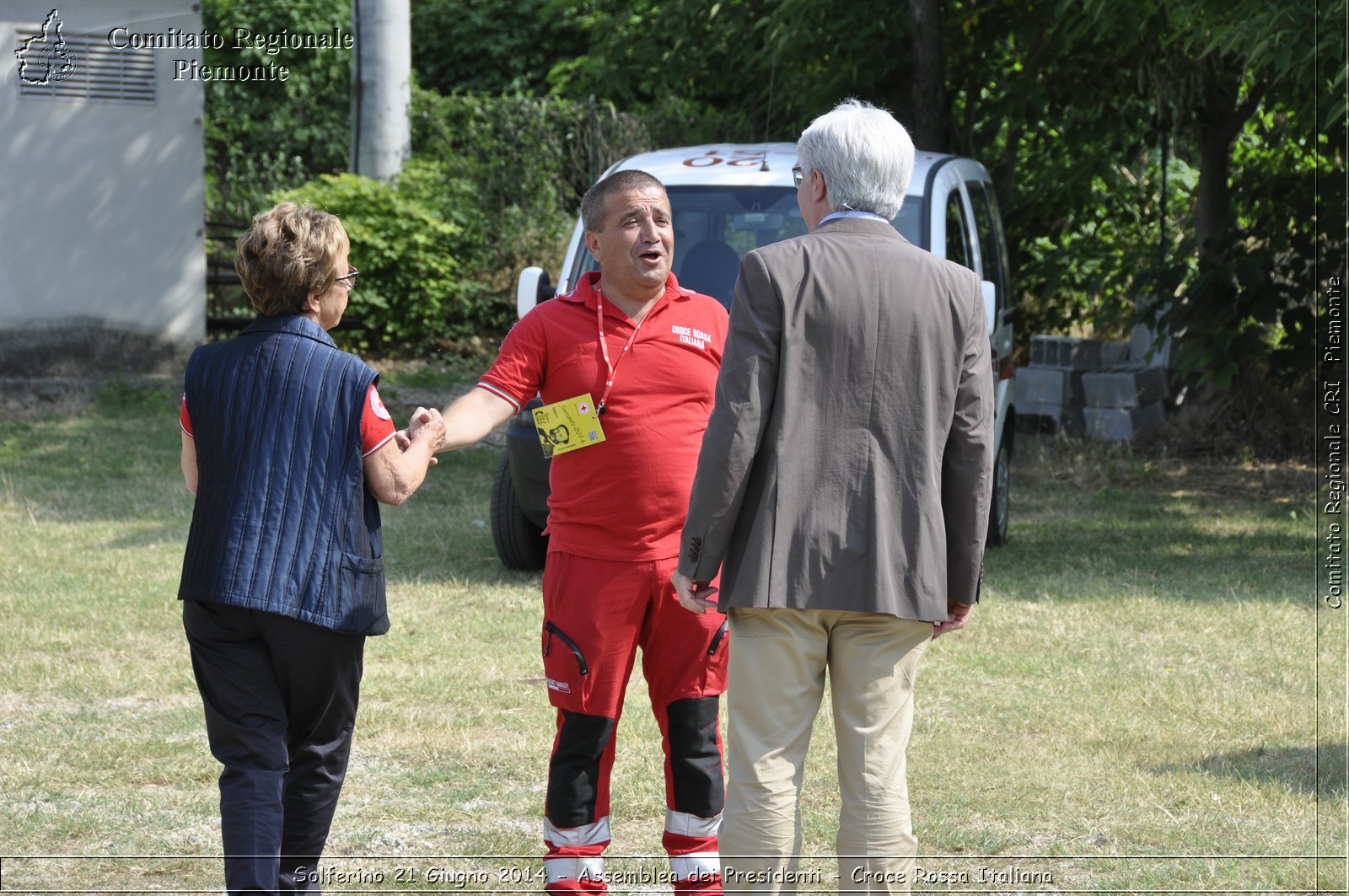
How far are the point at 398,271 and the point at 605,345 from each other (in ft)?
39.0

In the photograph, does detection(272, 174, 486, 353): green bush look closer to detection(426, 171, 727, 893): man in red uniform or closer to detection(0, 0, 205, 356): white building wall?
detection(0, 0, 205, 356): white building wall

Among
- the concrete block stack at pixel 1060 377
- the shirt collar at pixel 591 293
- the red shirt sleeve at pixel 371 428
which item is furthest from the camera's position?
the concrete block stack at pixel 1060 377

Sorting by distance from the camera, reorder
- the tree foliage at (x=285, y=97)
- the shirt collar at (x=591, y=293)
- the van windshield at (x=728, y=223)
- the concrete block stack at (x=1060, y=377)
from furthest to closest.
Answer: the tree foliage at (x=285, y=97)
the concrete block stack at (x=1060, y=377)
the van windshield at (x=728, y=223)
the shirt collar at (x=591, y=293)

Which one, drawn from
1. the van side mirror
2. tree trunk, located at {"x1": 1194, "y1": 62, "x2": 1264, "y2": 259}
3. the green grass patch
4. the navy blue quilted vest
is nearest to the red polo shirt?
the navy blue quilted vest

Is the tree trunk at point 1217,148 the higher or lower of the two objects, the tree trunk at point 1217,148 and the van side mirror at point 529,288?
the higher

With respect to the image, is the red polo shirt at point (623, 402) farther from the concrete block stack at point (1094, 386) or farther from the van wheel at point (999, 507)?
the concrete block stack at point (1094, 386)

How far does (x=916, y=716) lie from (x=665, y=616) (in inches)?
78.3

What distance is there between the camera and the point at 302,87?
19.5 metres

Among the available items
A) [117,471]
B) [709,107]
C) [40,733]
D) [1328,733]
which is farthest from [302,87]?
[1328,733]

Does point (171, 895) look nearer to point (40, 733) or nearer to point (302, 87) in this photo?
point (40, 733)

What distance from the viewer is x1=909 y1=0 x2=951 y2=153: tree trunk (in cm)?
1122

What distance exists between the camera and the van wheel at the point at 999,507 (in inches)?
318

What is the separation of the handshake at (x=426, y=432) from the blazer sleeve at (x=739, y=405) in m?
0.77
